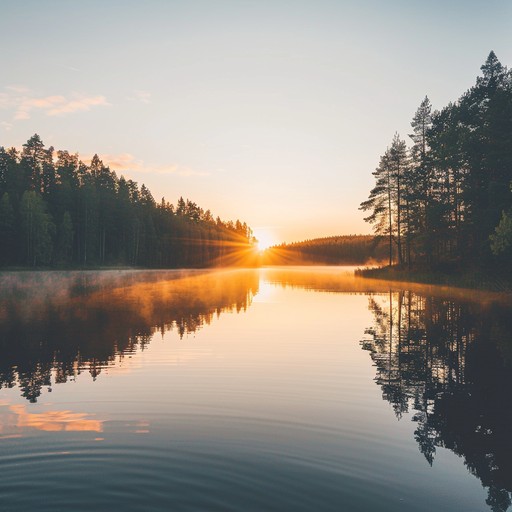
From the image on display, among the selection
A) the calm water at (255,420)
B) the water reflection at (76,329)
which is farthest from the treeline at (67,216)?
the calm water at (255,420)

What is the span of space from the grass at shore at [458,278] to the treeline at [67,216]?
6150 centimetres

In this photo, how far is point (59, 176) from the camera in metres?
113

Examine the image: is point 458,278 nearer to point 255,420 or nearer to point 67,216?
point 255,420

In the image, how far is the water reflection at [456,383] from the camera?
26.4 feet

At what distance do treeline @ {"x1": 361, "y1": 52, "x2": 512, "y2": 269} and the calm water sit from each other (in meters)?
24.5

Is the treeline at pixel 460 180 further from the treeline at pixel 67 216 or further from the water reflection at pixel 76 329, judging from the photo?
the treeline at pixel 67 216

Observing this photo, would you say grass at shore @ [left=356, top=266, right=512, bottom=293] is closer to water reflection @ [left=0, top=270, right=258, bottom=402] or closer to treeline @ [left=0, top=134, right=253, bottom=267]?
water reflection @ [left=0, top=270, right=258, bottom=402]

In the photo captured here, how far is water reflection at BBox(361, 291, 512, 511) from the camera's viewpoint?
26.4ft

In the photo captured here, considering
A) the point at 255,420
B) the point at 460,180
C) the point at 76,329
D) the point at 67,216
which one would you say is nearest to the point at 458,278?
the point at 460,180

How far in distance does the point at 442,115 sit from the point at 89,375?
60.1m

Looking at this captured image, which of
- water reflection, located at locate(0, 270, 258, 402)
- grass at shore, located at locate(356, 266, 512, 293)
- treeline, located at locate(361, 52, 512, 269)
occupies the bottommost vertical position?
water reflection, located at locate(0, 270, 258, 402)

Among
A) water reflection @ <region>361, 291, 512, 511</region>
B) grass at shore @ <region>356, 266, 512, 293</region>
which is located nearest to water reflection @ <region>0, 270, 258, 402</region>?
water reflection @ <region>361, 291, 512, 511</region>

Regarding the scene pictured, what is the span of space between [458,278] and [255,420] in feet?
151

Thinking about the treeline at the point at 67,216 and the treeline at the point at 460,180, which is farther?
the treeline at the point at 67,216
